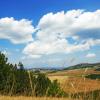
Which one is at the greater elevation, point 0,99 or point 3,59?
point 3,59

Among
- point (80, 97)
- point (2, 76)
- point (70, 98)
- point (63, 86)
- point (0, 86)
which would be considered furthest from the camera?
point (2, 76)

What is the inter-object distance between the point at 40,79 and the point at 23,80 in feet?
10.7

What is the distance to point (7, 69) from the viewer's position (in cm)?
3012

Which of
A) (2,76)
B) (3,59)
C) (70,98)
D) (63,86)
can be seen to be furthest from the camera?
(3,59)

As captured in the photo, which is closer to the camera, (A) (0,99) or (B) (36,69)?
(A) (0,99)

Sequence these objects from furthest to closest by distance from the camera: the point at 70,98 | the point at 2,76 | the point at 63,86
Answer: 1. the point at 2,76
2. the point at 63,86
3. the point at 70,98

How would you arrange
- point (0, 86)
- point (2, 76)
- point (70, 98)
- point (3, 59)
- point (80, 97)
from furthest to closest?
point (3, 59)
point (2, 76)
point (0, 86)
point (80, 97)
point (70, 98)

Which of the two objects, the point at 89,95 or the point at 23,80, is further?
the point at 23,80

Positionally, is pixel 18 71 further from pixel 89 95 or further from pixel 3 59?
pixel 89 95

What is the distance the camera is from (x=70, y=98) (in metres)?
6.00

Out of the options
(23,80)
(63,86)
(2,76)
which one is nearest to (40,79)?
(23,80)

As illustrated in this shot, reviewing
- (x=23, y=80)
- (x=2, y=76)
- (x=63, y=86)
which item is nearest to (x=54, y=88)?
(x=23, y=80)

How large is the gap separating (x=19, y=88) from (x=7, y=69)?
228 centimetres

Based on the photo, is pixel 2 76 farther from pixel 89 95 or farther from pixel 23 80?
pixel 89 95
